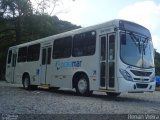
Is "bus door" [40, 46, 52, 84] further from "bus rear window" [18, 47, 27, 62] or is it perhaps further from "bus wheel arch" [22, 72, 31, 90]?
"bus rear window" [18, 47, 27, 62]

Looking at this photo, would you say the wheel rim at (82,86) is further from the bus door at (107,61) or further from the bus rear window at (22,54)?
the bus rear window at (22,54)

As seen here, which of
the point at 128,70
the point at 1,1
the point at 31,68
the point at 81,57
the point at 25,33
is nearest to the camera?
the point at 128,70

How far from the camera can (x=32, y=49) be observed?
20453 mm

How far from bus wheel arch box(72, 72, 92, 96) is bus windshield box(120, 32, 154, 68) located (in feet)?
7.59

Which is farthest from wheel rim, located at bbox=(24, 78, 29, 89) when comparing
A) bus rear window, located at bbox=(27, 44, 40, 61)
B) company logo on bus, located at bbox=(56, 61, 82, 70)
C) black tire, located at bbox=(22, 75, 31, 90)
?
company logo on bus, located at bbox=(56, 61, 82, 70)

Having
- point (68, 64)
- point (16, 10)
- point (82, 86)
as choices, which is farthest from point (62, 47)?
point (16, 10)

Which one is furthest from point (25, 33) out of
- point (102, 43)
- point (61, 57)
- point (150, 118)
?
point (150, 118)

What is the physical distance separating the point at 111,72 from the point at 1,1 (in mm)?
28218

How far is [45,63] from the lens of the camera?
60.5ft

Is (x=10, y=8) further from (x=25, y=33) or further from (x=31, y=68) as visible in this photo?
(x=31, y=68)

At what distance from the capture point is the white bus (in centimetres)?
1291

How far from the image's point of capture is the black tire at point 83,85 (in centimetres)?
1447

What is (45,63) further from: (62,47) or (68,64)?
(68,64)

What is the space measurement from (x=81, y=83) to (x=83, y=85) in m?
0.18
